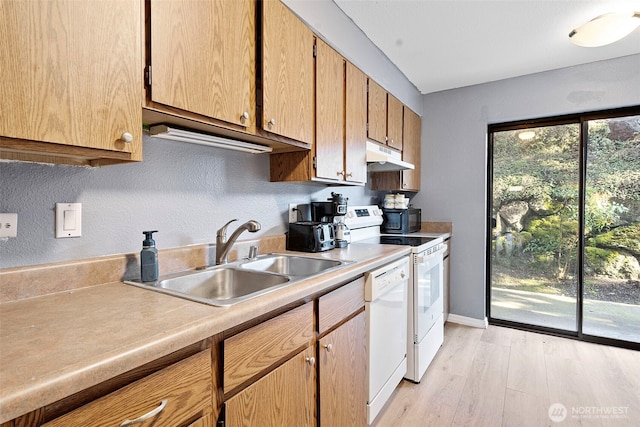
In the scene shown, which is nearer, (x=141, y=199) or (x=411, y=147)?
(x=141, y=199)

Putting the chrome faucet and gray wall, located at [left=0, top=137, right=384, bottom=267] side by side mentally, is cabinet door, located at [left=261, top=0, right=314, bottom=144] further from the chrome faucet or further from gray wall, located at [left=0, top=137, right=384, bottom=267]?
the chrome faucet

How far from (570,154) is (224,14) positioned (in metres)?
3.07

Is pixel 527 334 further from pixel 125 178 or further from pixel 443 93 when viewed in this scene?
pixel 125 178

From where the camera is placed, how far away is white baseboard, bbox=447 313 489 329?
3111 millimetres

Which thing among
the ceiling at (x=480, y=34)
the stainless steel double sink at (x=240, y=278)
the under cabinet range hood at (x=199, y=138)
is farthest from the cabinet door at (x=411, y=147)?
the under cabinet range hood at (x=199, y=138)

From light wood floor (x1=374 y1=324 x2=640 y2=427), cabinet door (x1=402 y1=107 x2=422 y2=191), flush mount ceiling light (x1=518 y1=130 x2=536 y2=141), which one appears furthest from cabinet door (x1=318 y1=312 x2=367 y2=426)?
flush mount ceiling light (x1=518 y1=130 x2=536 y2=141)

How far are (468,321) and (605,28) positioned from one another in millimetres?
2541

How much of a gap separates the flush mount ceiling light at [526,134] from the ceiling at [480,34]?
20.8 inches

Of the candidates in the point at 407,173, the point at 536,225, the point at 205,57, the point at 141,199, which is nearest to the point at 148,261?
the point at 141,199

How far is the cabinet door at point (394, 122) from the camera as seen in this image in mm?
2629

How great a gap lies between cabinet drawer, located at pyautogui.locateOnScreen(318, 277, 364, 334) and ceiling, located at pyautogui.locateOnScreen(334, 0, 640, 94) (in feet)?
5.49

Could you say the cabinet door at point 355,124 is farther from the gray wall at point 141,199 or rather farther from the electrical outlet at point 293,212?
the gray wall at point 141,199

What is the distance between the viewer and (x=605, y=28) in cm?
195

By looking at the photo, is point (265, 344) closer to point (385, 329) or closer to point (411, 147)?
point (385, 329)
